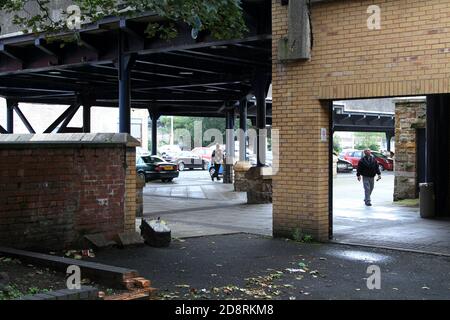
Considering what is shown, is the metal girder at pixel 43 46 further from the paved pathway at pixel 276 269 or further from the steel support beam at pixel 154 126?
the steel support beam at pixel 154 126

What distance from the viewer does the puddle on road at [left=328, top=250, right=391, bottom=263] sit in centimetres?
895

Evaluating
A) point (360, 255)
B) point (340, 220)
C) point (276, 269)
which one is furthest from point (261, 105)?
point (276, 269)

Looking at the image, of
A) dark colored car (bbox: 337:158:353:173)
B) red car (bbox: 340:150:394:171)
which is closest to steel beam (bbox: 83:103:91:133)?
dark colored car (bbox: 337:158:353:173)

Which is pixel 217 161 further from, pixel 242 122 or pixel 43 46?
pixel 43 46

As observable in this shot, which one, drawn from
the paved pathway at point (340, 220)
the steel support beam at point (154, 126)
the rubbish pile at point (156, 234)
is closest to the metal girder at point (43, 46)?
the paved pathway at point (340, 220)

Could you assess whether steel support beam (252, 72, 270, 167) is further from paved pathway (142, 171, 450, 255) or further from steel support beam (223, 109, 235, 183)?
steel support beam (223, 109, 235, 183)

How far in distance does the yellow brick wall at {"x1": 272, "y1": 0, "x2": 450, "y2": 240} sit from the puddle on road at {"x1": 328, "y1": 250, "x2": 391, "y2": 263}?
0.96 m

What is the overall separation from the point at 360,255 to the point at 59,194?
15.8ft

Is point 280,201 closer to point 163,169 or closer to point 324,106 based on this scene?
point 324,106

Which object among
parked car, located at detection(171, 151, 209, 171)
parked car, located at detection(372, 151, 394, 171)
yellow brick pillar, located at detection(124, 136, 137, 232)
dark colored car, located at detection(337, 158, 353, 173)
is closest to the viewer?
yellow brick pillar, located at detection(124, 136, 137, 232)

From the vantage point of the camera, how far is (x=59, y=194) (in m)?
9.23
